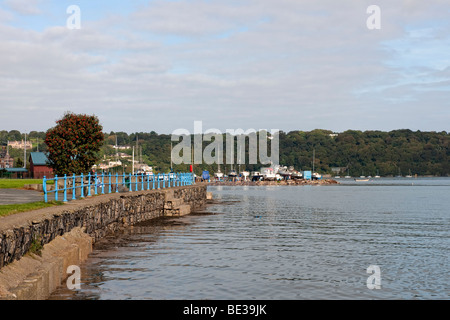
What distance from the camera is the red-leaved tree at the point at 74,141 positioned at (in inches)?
1471

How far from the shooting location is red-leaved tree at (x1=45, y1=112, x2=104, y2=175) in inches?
1471

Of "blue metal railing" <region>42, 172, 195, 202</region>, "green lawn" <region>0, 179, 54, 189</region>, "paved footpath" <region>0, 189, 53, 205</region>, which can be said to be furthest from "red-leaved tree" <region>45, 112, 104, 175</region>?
"paved footpath" <region>0, 189, 53, 205</region>

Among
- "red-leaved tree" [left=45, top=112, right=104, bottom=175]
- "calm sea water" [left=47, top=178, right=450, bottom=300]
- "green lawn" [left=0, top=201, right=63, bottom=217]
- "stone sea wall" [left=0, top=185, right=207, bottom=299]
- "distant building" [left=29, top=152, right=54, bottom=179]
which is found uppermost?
"red-leaved tree" [left=45, top=112, right=104, bottom=175]

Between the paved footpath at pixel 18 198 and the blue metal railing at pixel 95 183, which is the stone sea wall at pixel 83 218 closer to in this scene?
the blue metal railing at pixel 95 183

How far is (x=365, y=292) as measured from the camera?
44.5ft

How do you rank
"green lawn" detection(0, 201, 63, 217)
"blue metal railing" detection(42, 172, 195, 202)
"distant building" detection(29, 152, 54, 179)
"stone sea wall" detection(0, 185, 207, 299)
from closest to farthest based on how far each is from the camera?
"stone sea wall" detection(0, 185, 207, 299), "green lawn" detection(0, 201, 63, 217), "blue metal railing" detection(42, 172, 195, 202), "distant building" detection(29, 152, 54, 179)

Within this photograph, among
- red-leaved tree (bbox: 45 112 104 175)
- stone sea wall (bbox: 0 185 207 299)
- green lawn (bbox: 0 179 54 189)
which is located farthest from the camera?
green lawn (bbox: 0 179 54 189)

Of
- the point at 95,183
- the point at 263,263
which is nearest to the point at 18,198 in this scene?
the point at 95,183

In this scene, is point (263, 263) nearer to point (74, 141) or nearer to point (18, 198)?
point (18, 198)

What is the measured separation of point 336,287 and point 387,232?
626 inches

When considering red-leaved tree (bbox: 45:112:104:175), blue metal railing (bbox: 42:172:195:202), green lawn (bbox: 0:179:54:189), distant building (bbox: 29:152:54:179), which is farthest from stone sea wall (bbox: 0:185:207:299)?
distant building (bbox: 29:152:54:179)

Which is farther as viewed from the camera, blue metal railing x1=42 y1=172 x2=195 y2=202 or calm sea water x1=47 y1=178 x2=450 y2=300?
blue metal railing x1=42 y1=172 x2=195 y2=202

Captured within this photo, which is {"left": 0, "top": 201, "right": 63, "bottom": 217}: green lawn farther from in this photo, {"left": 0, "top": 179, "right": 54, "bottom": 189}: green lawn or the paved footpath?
{"left": 0, "top": 179, "right": 54, "bottom": 189}: green lawn

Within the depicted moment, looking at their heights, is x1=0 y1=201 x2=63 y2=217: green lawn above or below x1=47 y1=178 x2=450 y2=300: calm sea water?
above
